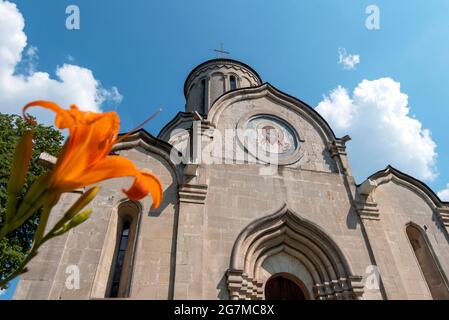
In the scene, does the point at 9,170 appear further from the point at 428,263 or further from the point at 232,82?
the point at 428,263

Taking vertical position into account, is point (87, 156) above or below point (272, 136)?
below

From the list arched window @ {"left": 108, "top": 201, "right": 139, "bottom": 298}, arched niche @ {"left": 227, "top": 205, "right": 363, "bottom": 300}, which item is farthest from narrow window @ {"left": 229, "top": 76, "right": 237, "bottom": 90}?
arched window @ {"left": 108, "top": 201, "right": 139, "bottom": 298}

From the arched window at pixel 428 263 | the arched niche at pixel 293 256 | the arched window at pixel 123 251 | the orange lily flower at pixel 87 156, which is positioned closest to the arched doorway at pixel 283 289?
the arched niche at pixel 293 256

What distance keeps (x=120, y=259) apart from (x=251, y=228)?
373 centimetres

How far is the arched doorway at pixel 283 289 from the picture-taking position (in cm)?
881

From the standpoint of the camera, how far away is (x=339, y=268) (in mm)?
8773

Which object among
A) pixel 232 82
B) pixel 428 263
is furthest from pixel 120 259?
pixel 232 82

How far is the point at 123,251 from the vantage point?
8.35m

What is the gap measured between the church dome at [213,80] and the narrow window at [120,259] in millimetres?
11183

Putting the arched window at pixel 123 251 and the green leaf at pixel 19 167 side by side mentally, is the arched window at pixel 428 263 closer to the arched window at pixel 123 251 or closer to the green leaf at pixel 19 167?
the arched window at pixel 123 251

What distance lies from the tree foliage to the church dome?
827 cm

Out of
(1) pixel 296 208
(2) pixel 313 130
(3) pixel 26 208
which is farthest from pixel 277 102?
(3) pixel 26 208

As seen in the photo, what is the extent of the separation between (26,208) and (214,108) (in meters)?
10.7
